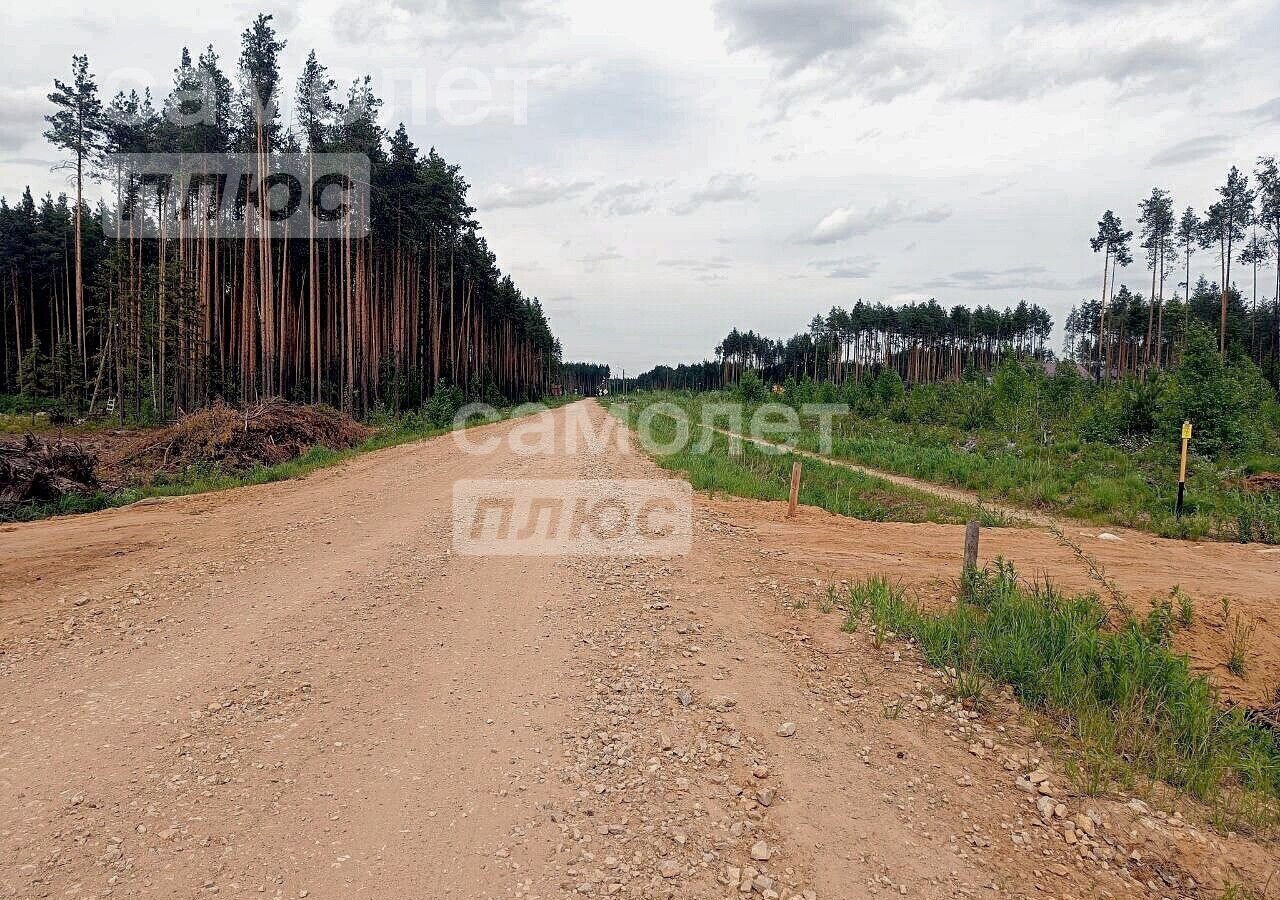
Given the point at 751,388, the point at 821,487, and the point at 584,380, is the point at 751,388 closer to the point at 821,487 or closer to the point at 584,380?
the point at 821,487

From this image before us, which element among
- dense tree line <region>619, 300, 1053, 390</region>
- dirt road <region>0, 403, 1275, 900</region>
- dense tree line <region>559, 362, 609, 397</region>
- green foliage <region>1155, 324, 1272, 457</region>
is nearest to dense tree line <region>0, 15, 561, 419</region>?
dirt road <region>0, 403, 1275, 900</region>

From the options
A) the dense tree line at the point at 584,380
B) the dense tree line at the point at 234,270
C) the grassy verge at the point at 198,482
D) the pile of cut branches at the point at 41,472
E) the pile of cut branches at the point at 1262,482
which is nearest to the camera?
the grassy verge at the point at 198,482

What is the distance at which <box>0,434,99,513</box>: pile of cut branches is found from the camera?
10.7 metres

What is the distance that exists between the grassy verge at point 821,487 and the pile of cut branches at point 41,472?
1171 cm

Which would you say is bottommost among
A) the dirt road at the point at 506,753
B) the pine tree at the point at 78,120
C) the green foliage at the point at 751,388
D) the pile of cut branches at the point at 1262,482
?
the dirt road at the point at 506,753

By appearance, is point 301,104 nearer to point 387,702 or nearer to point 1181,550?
point 387,702

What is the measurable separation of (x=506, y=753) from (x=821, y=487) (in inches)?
480

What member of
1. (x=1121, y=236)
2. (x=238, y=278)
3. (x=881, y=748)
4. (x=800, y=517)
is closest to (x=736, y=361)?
(x=1121, y=236)

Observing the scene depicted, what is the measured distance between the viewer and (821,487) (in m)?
15.0

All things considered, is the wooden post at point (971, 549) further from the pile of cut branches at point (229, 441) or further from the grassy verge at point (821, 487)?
the pile of cut branches at point (229, 441)

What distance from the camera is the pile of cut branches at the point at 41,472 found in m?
10.7

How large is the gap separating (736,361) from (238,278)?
9856 centimetres

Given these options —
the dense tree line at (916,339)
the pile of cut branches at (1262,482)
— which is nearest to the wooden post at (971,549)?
the pile of cut branches at (1262,482)

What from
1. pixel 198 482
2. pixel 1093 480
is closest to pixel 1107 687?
pixel 1093 480
